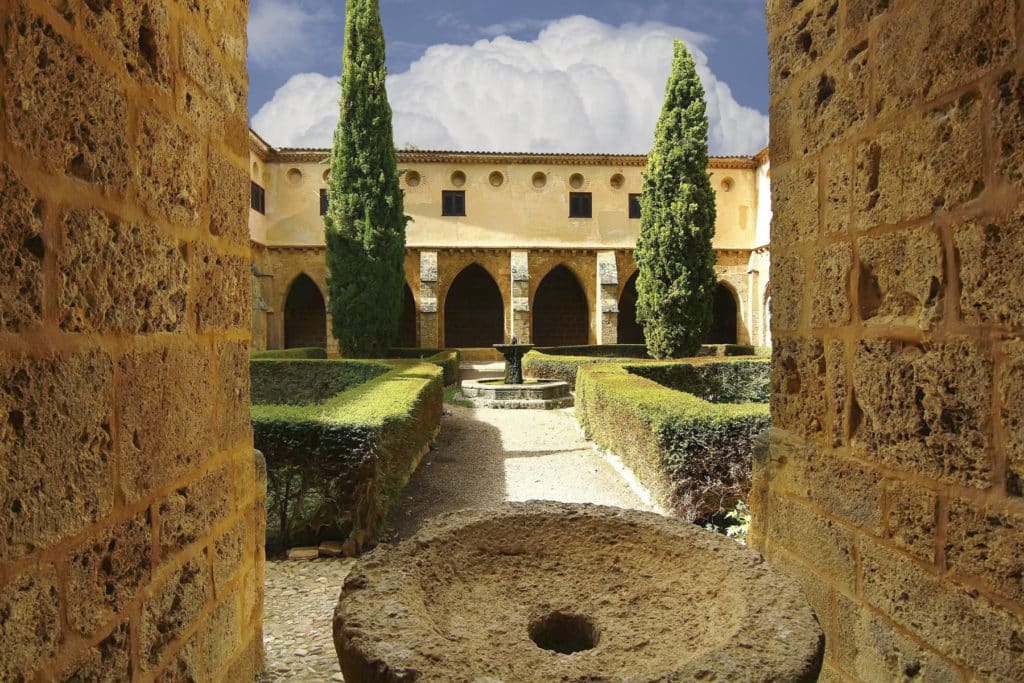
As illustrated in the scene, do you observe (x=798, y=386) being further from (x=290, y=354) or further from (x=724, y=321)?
(x=724, y=321)

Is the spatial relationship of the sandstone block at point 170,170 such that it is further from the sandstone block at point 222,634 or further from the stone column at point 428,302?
the stone column at point 428,302

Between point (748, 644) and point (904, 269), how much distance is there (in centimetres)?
112

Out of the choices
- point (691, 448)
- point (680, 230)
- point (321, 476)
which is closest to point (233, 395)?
point (321, 476)

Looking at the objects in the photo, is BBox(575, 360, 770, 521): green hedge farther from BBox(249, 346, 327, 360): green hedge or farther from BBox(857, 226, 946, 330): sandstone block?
BBox(249, 346, 327, 360): green hedge

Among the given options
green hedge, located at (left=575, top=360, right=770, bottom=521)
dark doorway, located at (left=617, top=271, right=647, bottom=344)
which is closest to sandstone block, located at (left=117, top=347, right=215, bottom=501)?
green hedge, located at (left=575, top=360, right=770, bottom=521)

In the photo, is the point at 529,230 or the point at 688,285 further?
the point at 529,230

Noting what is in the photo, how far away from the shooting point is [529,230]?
20.9 metres

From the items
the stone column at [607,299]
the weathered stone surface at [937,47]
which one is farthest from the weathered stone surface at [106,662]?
the stone column at [607,299]

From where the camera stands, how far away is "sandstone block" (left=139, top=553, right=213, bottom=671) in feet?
5.32

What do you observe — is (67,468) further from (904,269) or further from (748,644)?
(904,269)

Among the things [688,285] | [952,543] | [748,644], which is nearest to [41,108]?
[748,644]

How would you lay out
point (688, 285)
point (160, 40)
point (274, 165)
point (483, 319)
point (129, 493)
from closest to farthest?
1. point (129, 493)
2. point (160, 40)
3. point (688, 285)
4. point (274, 165)
5. point (483, 319)

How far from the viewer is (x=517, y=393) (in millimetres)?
11469

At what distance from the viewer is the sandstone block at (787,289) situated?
2324 mm
